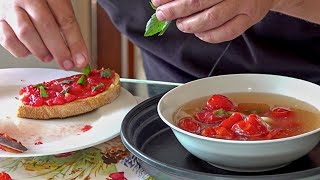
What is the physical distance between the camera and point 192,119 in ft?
3.04

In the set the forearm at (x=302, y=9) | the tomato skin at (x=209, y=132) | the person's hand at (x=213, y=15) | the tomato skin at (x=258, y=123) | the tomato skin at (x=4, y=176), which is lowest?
the tomato skin at (x=4, y=176)

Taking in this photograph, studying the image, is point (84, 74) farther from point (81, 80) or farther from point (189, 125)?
point (189, 125)

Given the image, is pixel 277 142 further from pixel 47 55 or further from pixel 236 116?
pixel 47 55

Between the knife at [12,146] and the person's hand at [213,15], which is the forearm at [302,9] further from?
the knife at [12,146]

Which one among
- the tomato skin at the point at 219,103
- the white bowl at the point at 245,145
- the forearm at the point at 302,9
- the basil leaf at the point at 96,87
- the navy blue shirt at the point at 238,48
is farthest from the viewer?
the navy blue shirt at the point at 238,48

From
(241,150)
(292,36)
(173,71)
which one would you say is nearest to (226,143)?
(241,150)

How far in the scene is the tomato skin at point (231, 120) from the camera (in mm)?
882

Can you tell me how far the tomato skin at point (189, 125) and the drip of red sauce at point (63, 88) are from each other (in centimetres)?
28

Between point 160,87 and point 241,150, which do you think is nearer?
point 241,150

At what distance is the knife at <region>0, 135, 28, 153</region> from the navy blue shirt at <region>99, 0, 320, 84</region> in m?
0.55

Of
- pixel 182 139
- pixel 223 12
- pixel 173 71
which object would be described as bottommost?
pixel 173 71

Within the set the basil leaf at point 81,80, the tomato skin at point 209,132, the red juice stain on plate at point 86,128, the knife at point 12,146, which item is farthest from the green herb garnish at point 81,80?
the tomato skin at point 209,132

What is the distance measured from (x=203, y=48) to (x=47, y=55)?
1.21ft

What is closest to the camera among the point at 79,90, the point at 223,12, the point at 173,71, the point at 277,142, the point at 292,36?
the point at 277,142
